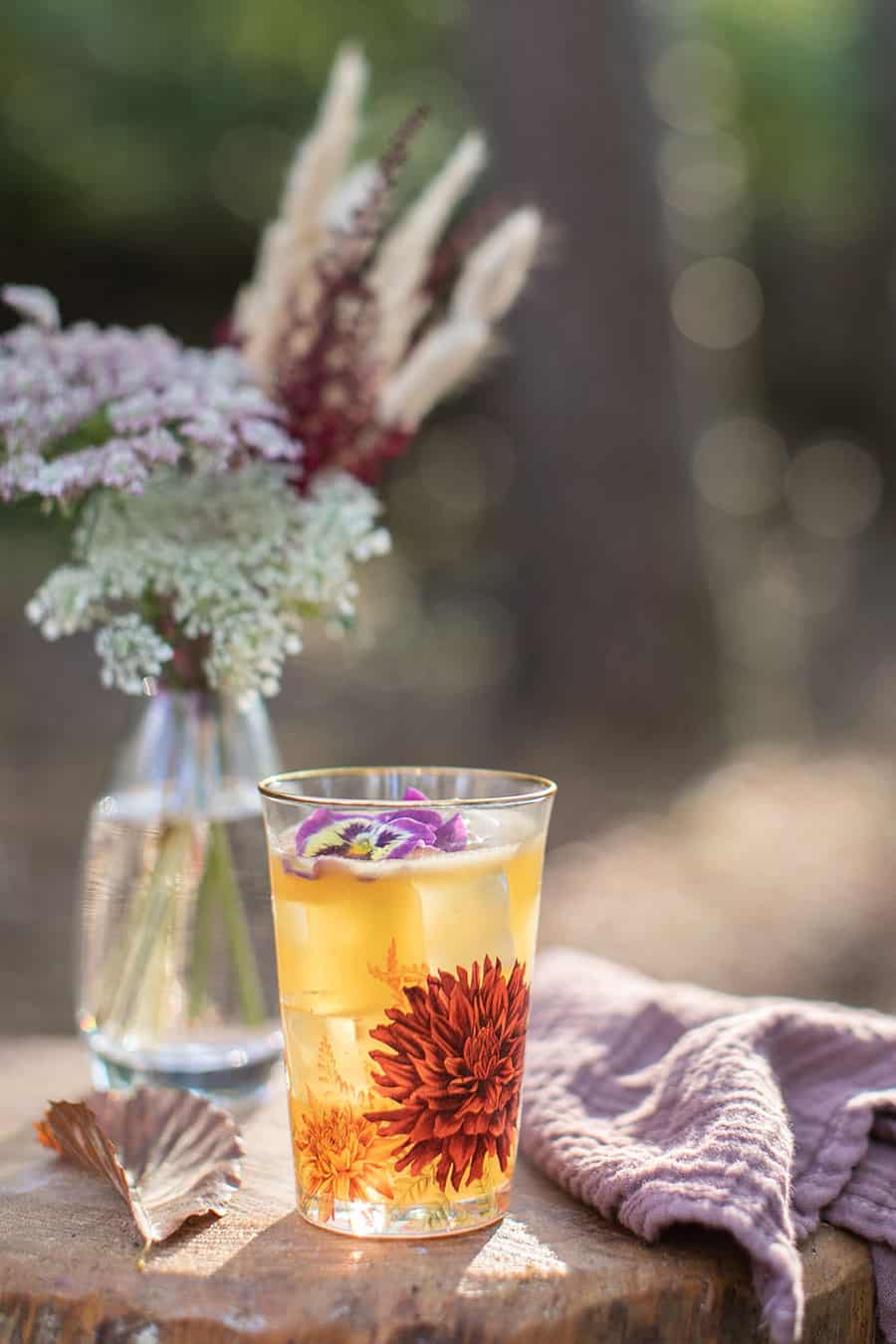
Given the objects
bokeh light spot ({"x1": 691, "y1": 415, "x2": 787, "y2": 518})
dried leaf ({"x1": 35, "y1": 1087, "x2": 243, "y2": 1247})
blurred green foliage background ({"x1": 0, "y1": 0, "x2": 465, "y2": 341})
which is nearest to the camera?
dried leaf ({"x1": 35, "y1": 1087, "x2": 243, "y2": 1247})

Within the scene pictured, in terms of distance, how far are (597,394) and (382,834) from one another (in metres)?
4.00

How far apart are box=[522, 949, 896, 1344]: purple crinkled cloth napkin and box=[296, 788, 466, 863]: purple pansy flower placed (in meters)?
0.31

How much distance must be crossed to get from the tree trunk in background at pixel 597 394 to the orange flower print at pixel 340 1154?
3840mm

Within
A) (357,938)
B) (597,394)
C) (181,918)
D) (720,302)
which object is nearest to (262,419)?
(181,918)

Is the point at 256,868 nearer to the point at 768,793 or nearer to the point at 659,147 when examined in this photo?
the point at 768,793

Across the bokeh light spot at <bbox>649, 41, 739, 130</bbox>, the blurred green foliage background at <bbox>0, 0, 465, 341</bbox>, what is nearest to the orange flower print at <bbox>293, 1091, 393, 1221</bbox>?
the bokeh light spot at <bbox>649, 41, 739, 130</bbox>

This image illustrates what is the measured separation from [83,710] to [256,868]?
15.6 feet

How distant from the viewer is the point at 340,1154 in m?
0.99

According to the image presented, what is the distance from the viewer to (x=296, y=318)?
4.59 ft

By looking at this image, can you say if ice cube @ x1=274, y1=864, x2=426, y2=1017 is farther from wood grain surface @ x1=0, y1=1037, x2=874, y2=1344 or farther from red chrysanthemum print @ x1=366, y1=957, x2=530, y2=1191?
wood grain surface @ x1=0, y1=1037, x2=874, y2=1344

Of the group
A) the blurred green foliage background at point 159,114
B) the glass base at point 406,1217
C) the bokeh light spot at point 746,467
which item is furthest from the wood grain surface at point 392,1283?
the blurred green foliage background at point 159,114

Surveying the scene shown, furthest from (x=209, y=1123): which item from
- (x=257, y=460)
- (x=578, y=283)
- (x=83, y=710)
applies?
(x=83, y=710)

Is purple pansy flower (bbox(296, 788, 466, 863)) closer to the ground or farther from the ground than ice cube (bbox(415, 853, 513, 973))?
farther from the ground

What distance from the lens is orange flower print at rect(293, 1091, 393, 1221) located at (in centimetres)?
97
